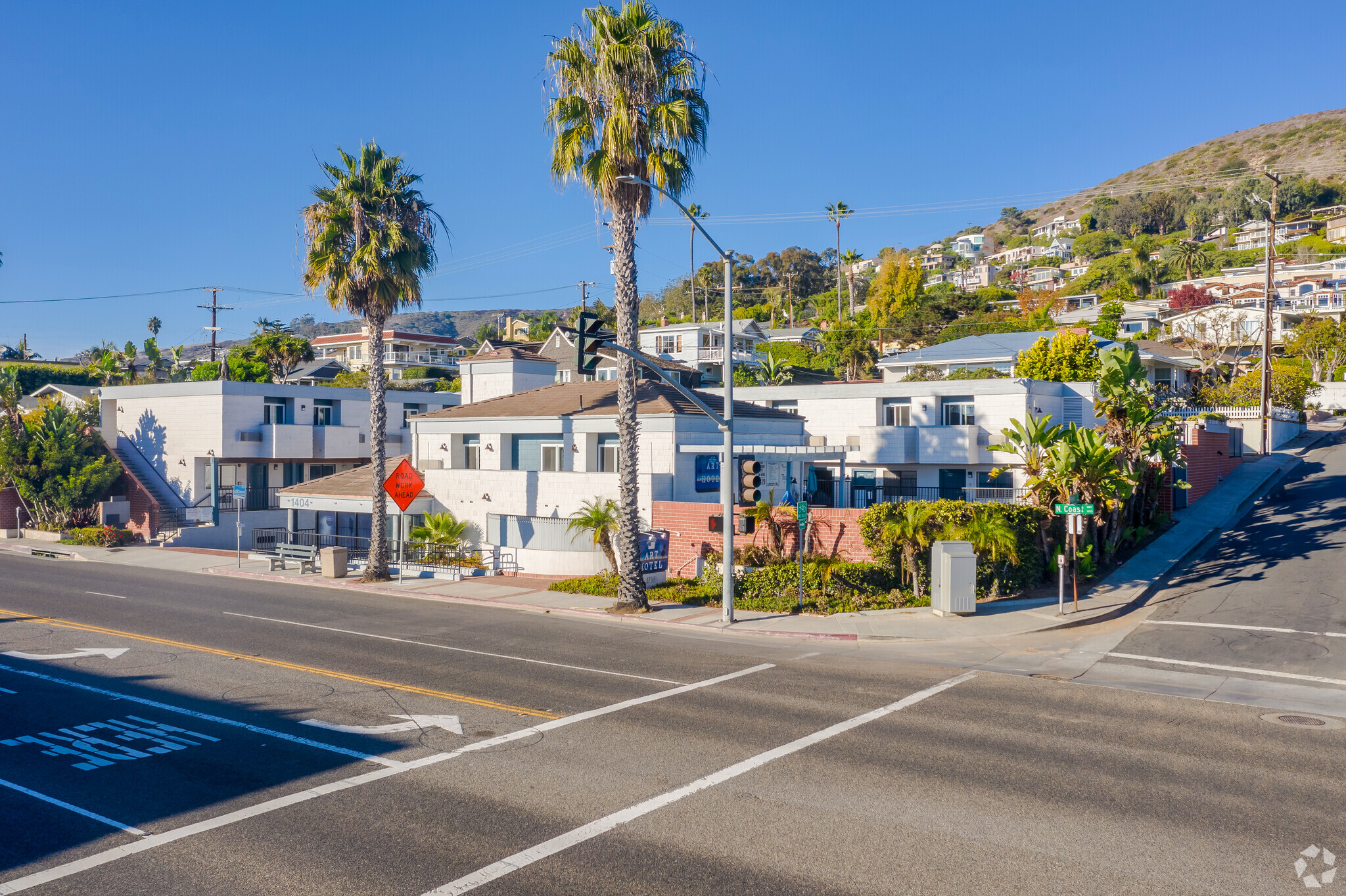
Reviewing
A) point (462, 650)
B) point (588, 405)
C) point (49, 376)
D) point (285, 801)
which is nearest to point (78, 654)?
point (462, 650)

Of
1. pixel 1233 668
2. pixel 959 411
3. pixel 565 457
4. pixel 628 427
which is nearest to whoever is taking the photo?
pixel 1233 668

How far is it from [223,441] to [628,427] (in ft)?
98.5

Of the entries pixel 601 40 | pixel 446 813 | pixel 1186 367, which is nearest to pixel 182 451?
pixel 601 40

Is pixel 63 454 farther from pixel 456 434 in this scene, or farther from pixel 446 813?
pixel 446 813

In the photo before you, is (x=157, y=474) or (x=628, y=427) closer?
(x=628, y=427)

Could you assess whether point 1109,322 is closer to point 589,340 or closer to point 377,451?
point 377,451

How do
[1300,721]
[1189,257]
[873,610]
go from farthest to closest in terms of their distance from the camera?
[1189,257] < [873,610] < [1300,721]

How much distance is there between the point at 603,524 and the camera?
86.3 ft

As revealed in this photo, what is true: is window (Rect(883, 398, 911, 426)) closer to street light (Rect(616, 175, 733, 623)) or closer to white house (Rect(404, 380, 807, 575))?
white house (Rect(404, 380, 807, 575))

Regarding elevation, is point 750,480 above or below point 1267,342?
below

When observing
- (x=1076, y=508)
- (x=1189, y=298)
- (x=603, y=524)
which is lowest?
(x=603, y=524)

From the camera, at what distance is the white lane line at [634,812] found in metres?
7.79

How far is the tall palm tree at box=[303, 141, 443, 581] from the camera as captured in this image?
28.3m

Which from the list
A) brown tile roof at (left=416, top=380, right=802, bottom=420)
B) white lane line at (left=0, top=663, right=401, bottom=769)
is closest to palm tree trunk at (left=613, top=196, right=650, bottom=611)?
brown tile roof at (left=416, top=380, right=802, bottom=420)
